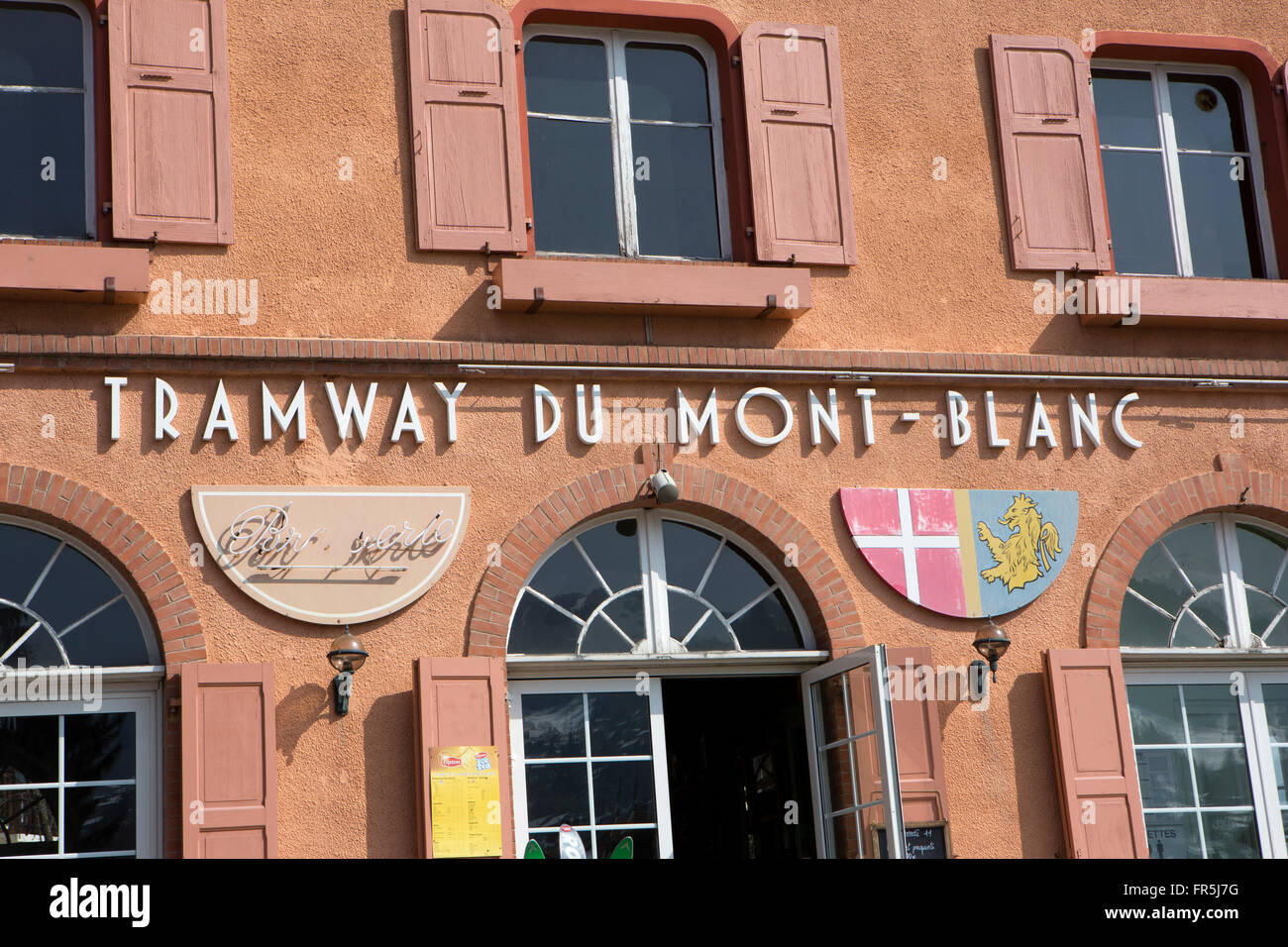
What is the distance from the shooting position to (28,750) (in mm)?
7555

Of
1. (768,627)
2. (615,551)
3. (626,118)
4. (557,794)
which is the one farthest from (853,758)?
(626,118)

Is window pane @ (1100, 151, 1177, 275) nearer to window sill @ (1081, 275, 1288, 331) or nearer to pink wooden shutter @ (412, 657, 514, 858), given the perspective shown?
window sill @ (1081, 275, 1288, 331)

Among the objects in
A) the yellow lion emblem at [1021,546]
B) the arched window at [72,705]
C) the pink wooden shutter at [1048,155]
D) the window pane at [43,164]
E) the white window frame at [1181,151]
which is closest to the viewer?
the arched window at [72,705]

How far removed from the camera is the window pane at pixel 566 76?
926cm

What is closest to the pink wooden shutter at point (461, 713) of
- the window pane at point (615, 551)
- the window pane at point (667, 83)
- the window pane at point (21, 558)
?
the window pane at point (615, 551)

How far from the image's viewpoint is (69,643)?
7734 mm

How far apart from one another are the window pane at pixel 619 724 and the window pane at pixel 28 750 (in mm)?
2669

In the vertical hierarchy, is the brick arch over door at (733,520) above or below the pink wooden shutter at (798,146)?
below

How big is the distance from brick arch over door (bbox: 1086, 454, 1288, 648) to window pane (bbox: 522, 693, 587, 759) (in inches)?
115

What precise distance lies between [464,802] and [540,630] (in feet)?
3.63

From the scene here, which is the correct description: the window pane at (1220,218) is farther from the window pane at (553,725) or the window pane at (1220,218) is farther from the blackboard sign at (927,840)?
the window pane at (553,725)

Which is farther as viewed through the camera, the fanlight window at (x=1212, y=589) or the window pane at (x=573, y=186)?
the fanlight window at (x=1212, y=589)

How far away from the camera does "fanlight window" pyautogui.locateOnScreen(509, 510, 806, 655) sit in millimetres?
8484

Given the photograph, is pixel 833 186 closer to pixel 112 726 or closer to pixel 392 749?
pixel 392 749
